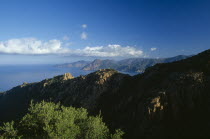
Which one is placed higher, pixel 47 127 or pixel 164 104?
pixel 47 127

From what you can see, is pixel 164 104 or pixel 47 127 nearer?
pixel 47 127

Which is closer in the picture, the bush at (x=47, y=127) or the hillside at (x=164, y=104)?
the bush at (x=47, y=127)

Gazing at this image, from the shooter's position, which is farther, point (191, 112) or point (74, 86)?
point (74, 86)

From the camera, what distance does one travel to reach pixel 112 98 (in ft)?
265

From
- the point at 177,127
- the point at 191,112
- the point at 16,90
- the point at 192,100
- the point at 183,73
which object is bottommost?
the point at 16,90

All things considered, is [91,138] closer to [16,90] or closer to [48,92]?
[48,92]

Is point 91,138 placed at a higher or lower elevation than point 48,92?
higher

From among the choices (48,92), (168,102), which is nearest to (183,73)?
(168,102)

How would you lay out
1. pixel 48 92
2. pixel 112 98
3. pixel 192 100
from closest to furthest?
1. pixel 192 100
2. pixel 112 98
3. pixel 48 92

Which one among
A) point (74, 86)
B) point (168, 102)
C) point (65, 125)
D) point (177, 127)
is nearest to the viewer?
point (65, 125)

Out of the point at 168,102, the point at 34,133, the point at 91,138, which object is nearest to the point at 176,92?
the point at 168,102

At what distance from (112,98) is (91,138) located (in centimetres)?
5179

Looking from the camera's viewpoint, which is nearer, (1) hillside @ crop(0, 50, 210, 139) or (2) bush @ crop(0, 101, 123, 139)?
(2) bush @ crop(0, 101, 123, 139)

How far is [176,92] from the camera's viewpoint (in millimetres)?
50875
